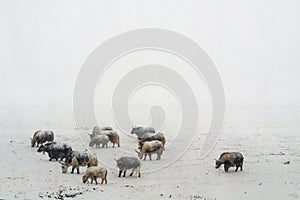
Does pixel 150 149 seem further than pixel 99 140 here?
No

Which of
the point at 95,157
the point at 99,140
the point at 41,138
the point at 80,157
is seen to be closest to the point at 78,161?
the point at 80,157

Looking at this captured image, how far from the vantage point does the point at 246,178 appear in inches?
638

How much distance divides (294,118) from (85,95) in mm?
19055

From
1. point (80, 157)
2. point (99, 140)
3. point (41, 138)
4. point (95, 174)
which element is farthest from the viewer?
point (41, 138)

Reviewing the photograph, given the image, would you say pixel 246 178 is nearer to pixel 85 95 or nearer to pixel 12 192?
pixel 12 192

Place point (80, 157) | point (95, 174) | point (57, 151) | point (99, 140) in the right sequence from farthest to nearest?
point (99, 140) → point (57, 151) → point (80, 157) → point (95, 174)

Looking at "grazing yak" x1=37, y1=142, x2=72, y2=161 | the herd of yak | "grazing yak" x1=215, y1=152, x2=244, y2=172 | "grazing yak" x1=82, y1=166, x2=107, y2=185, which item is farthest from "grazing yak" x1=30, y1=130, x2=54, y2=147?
"grazing yak" x1=215, y1=152, x2=244, y2=172

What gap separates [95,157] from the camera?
17.2 meters

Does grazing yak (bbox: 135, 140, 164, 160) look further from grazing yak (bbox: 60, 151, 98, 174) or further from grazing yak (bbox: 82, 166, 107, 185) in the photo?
grazing yak (bbox: 82, 166, 107, 185)

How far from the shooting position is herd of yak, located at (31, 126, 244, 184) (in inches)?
635

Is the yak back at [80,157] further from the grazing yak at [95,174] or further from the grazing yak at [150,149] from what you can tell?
the grazing yak at [150,149]

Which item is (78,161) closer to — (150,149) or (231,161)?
(150,149)

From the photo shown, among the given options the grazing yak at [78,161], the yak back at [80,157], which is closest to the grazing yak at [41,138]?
the grazing yak at [78,161]

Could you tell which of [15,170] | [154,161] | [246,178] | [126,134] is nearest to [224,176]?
[246,178]
